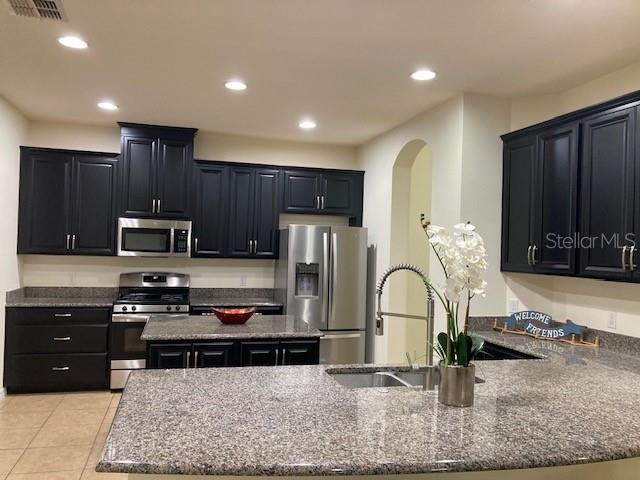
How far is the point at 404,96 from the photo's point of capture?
150 inches

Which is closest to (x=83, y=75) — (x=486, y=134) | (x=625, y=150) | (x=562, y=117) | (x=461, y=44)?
(x=461, y=44)

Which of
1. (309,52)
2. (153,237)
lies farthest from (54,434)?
(309,52)

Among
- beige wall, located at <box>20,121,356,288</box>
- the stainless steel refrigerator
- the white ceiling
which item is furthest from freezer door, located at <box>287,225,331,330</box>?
the white ceiling

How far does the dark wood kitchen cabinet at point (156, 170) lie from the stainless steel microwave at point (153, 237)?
82 millimetres

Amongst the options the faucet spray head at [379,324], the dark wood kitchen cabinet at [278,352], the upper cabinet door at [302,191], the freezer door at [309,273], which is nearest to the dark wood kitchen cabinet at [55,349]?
the freezer door at [309,273]

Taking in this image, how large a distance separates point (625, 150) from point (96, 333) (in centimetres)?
449

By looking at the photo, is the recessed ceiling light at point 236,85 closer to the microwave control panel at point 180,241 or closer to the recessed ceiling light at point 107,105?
the recessed ceiling light at point 107,105

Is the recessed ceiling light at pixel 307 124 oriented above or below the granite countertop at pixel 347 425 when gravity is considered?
above

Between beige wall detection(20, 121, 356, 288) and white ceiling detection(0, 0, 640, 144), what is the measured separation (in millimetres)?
722

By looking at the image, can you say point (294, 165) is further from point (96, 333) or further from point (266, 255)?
point (96, 333)

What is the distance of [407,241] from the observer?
4.99 meters

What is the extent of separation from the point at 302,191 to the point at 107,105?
2106 millimetres

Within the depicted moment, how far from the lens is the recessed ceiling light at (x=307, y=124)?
15.4ft

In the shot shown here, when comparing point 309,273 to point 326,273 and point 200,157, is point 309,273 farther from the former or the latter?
point 200,157
